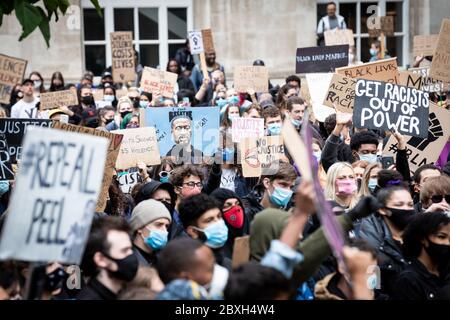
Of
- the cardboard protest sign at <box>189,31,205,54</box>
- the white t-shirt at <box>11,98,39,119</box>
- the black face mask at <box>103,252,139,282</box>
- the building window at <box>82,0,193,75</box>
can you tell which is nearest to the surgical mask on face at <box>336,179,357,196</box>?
the black face mask at <box>103,252,139,282</box>

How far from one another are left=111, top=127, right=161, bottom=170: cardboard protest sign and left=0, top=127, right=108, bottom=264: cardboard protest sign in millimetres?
4800

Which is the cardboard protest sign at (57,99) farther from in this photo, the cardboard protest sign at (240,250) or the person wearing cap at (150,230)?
the cardboard protest sign at (240,250)

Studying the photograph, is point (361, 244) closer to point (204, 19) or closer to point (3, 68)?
point (3, 68)

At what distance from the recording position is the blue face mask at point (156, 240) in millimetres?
6598

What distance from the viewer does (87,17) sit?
2214 centimetres

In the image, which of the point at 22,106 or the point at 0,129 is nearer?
the point at 0,129

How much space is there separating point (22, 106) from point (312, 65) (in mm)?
3924

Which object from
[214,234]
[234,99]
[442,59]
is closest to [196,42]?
[234,99]

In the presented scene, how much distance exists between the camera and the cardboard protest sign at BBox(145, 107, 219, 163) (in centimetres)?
1023

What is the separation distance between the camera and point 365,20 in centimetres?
2253

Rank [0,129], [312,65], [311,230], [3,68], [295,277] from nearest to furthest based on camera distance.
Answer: [295,277], [311,230], [0,129], [3,68], [312,65]

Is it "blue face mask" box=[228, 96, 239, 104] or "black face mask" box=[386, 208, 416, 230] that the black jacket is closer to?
"black face mask" box=[386, 208, 416, 230]

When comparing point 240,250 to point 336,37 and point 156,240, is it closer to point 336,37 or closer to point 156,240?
point 156,240

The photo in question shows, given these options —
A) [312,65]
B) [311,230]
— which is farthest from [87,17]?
[311,230]
